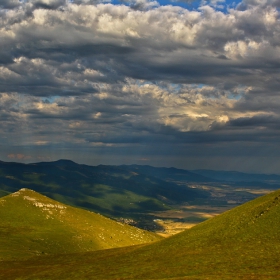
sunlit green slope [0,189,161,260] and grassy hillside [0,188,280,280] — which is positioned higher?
grassy hillside [0,188,280,280]

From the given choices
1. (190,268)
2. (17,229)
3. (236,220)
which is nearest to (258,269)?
(190,268)

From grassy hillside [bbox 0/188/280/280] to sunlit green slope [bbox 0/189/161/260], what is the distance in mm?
41143

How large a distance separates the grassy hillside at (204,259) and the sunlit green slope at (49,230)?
1620 inches

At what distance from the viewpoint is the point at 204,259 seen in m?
65.2

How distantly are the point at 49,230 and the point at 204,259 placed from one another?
111612 millimetres

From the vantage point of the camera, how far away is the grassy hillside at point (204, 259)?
55.9 meters

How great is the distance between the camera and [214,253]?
68.8 meters

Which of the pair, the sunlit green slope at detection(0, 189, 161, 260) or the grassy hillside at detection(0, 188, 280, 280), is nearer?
the grassy hillside at detection(0, 188, 280, 280)

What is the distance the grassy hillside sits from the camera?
184 ft

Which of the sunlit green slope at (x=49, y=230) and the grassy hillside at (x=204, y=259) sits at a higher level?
the grassy hillside at (x=204, y=259)

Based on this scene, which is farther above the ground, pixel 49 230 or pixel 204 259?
pixel 204 259

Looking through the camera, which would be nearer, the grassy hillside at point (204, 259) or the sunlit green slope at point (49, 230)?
the grassy hillside at point (204, 259)

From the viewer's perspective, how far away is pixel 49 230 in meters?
163

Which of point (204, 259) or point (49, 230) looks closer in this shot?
point (204, 259)
